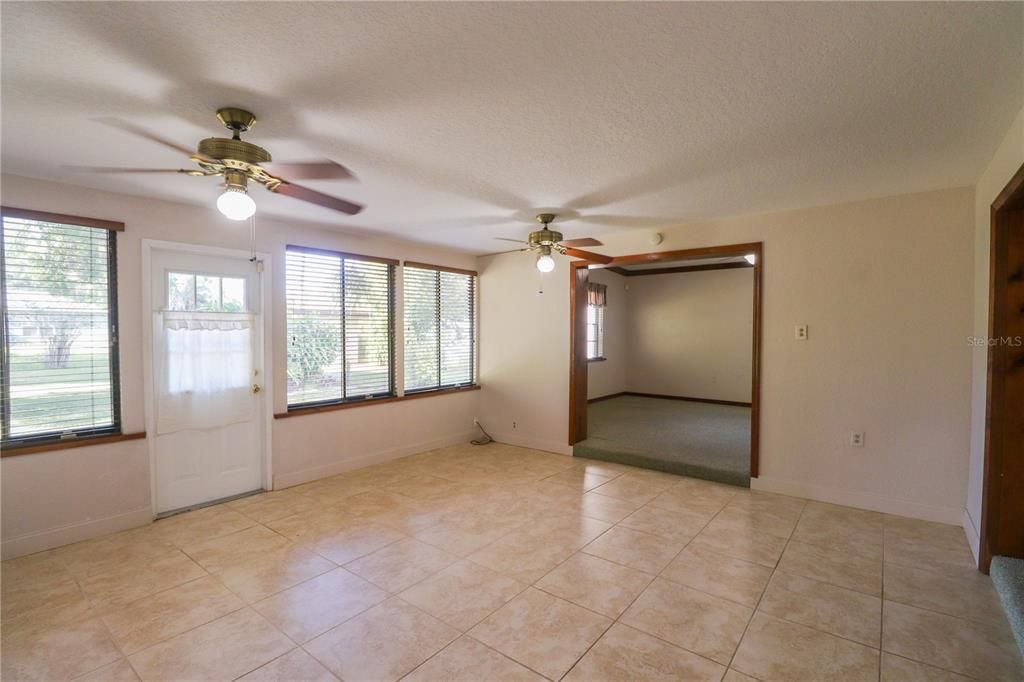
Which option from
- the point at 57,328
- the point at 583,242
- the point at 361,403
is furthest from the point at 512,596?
the point at 57,328

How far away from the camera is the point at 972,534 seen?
3.08m

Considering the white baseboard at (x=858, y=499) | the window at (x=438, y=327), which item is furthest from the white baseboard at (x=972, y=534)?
the window at (x=438, y=327)

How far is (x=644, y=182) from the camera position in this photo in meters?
3.21

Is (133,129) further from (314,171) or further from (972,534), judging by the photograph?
(972,534)

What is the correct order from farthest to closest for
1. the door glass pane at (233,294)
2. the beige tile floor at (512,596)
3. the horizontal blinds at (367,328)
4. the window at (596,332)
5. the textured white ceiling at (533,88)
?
Result: 1. the window at (596,332)
2. the horizontal blinds at (367,328)
3. the door glass pane at (233,294)
4. the beige tile floor at (512,596)
5. the textured white ceiling at (533,88)

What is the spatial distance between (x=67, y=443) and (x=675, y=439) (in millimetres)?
5537

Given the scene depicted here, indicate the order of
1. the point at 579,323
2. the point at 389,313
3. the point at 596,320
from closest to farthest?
the point at 389,313 → the point at 579,323 → the point at 596,320

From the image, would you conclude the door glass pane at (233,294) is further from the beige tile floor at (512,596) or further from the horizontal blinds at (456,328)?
the horizontal blinds at (456,328)

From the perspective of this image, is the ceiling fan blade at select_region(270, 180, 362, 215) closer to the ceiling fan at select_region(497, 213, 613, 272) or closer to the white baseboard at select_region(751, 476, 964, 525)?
the ceiling fan at select_region(497, 213, 613, 272)

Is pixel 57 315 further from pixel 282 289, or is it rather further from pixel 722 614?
pixel 722 614

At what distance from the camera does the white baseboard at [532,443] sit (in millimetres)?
5434

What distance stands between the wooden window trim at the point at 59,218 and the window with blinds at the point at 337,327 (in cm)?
127

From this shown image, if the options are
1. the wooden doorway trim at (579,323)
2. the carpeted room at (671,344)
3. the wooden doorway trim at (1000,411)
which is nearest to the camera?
the wooden doorway trim at (1000,411)

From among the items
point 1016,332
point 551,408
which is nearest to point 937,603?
point 1016,332
